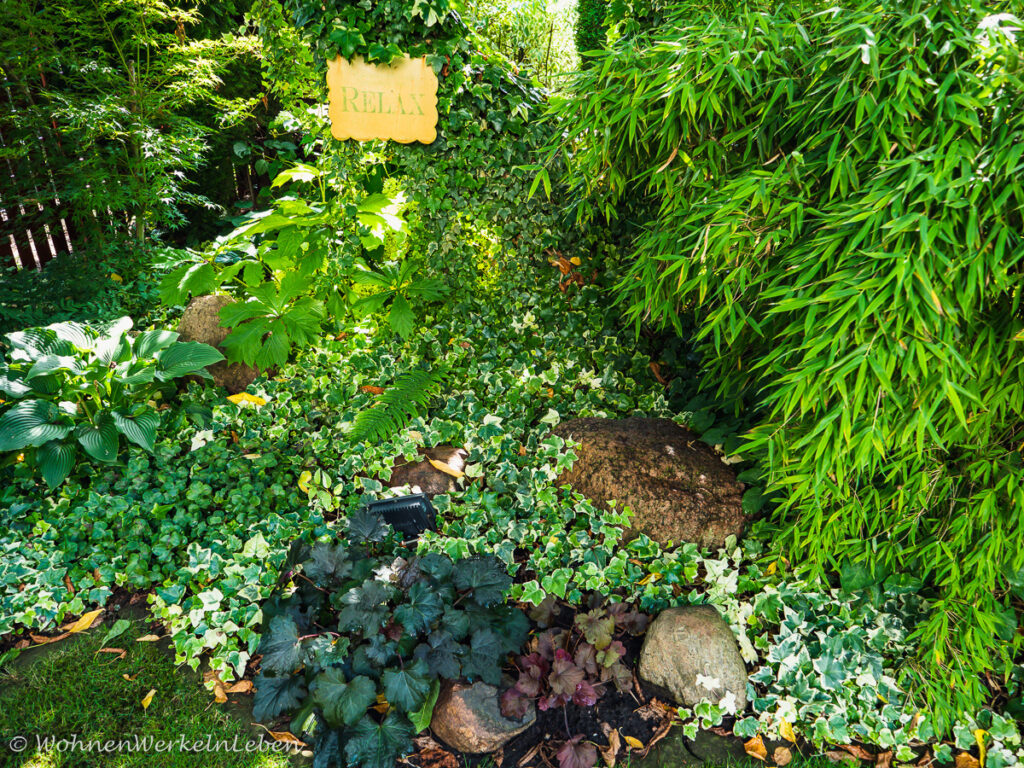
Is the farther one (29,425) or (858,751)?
(29,425)

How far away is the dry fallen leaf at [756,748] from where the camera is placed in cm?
202

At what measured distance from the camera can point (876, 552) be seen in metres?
2.25

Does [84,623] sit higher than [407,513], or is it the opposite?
[407,513]

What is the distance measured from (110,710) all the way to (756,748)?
7.18 feet

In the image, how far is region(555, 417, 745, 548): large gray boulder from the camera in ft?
8.39

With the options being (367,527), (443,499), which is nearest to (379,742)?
(367,527)

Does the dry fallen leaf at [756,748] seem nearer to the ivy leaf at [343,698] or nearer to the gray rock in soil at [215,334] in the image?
the ivy leaf at [343,698]

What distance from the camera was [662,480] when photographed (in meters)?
2.63

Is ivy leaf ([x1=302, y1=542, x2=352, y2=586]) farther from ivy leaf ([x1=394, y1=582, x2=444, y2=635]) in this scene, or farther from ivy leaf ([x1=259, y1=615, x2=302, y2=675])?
ivy leaf ([x1=394, y1=582, x2=444, y2=635])

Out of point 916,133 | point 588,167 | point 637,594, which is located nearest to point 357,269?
point 588,167

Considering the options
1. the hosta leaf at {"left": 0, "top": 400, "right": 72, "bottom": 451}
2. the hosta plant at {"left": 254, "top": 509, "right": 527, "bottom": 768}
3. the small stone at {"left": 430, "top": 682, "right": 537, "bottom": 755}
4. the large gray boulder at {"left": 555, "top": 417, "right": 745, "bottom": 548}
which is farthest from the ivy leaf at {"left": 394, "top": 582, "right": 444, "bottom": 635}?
the hosta leaf at {"left": 0, "top": 400, "right": 72, "bottom": 451}

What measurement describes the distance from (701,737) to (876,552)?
0.92 m

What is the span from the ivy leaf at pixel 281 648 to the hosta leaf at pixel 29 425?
145cm

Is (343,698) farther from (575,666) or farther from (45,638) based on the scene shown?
(45,638)
